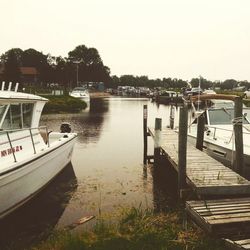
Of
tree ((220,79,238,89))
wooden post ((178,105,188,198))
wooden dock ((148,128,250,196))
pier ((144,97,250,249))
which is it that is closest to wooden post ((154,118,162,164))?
wooden dock ((148,128,250,196))

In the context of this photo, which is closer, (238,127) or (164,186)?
(238,127)

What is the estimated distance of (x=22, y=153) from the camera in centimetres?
1125

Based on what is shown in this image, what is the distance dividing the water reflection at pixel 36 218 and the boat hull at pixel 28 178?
11.4 inches

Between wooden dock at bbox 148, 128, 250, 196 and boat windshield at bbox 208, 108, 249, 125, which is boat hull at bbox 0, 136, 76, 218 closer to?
wooden dock at bbox 148, 128, 250, 196

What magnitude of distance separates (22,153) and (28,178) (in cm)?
102

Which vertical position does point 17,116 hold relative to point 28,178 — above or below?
above

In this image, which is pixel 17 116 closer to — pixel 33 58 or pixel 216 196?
pixel 216 196

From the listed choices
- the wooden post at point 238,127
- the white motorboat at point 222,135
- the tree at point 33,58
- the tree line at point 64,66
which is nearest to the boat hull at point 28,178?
the white motorboat at point 222,135

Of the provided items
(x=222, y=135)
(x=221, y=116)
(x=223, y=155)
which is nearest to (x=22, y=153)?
(x=223, y=155)

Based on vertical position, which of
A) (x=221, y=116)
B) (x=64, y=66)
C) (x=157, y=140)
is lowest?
(x=157, y=140)

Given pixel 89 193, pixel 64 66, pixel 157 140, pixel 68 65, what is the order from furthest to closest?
1. pixel 68 65
2. pixel 64 66
3. pixel 157 140
4. pixel 89 193

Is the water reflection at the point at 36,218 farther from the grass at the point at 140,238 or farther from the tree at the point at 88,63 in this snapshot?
the tree at the point at 88,63

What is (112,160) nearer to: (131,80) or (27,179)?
→ (27,179)

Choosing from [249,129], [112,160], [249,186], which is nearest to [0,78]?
[112,160]
